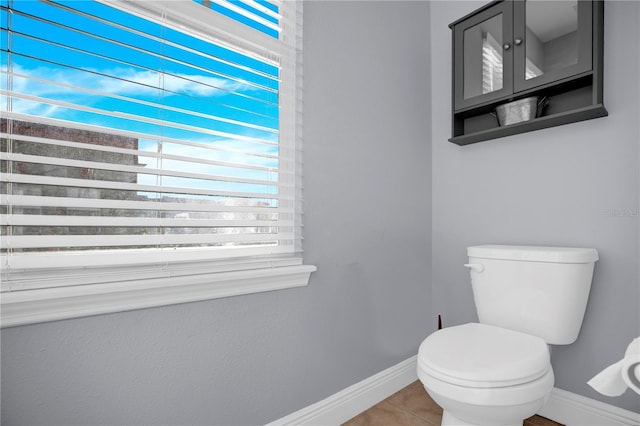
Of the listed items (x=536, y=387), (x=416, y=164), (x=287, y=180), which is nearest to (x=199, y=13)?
(x=287, y=180)

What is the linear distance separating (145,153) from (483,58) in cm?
158

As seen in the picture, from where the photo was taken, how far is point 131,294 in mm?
945

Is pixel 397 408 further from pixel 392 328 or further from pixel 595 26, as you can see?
pixel 595 26

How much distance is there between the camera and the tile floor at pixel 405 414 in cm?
150

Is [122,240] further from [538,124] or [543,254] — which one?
[538,124]

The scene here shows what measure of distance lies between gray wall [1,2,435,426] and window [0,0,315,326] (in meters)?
0.09

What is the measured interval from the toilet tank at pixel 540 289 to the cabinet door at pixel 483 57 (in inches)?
30.0

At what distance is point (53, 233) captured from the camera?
88cm

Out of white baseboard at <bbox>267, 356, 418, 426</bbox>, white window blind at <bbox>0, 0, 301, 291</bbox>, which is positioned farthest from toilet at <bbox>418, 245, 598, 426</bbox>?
white window blind at <bbox>0, 0, 301, 291</bbox>

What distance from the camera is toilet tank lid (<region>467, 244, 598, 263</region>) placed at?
→ 129cm

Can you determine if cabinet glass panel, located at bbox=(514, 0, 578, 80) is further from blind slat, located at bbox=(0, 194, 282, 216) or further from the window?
blind slat, located at bbox=(0, 194, 282, 216)

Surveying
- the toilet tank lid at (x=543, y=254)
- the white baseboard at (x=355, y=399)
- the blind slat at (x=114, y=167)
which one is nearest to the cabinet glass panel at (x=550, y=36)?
the toilet tank lid at (x=543, y=254)

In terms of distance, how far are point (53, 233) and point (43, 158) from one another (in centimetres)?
19

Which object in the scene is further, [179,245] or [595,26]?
[595,26]
